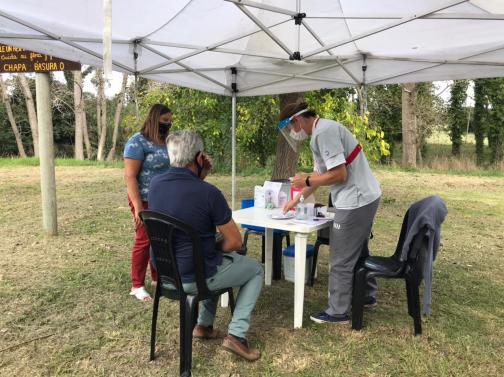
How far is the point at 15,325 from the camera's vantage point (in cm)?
325

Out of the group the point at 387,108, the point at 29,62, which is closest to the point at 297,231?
the point at 29,62

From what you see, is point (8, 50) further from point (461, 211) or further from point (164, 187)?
point (461, 211)

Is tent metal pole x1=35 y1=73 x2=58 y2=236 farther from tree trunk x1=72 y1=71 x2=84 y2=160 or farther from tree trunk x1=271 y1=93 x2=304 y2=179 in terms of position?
tree trunk x1=72 y1=71 x2=84 y2=160

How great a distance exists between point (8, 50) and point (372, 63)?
4359 millimetres

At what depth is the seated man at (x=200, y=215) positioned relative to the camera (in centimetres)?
240

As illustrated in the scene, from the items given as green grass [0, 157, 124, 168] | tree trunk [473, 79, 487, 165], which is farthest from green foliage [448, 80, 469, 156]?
green grass [0, 157, 124, 168]

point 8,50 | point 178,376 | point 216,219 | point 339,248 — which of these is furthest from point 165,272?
point 8,50

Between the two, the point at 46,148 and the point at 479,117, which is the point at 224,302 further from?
the point at 479,117

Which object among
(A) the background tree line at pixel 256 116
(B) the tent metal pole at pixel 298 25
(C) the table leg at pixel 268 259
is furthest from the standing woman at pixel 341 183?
(A) the background tree line at pixel 256 116

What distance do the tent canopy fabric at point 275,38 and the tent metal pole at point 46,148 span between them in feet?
5.30

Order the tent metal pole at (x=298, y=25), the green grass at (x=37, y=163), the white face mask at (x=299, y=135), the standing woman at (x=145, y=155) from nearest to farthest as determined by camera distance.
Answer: the white face mask at (x=299, y=135), the standing woman at (x=145, y=155), the tent metal pole at (x=298, y=25), the green grass at (x=37, y=163)

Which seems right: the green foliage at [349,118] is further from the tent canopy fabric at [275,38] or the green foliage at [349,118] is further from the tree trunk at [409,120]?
the tree trunk at [409,120]

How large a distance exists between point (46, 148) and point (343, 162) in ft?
13.5


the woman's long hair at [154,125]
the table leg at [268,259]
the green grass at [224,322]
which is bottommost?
the green grass at [224,322]
